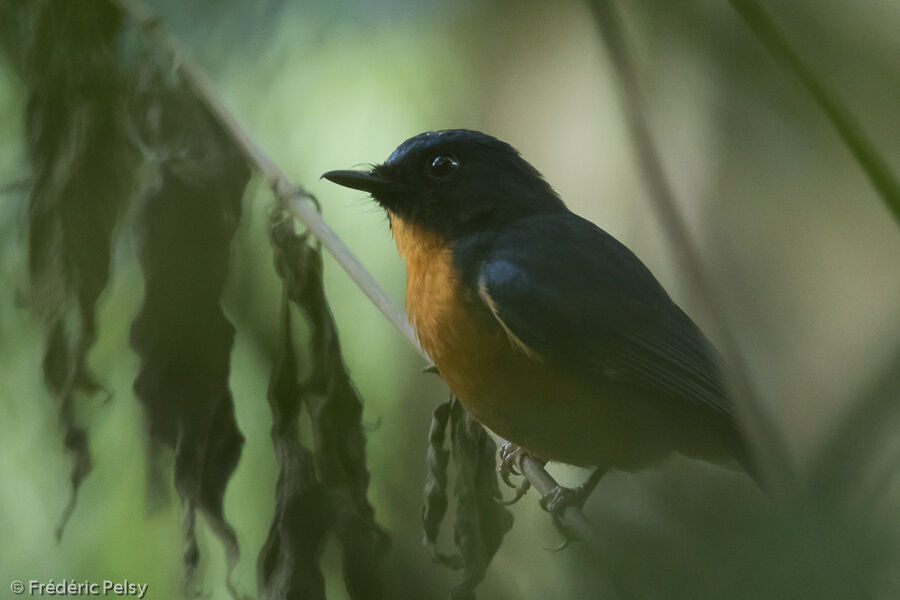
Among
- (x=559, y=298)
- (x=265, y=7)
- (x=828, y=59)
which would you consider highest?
(x=265, y=7)

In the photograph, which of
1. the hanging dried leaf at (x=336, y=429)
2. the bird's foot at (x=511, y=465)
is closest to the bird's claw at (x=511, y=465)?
the bird's foot at (x=511, y=465)

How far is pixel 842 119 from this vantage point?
116cm

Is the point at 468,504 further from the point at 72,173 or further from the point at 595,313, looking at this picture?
the point at 72,173

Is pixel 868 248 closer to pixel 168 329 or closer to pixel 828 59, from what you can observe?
pixel 828 59

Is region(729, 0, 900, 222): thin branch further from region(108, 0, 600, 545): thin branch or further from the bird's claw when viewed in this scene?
the bird's claw

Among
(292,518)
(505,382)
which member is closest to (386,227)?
(505,382)

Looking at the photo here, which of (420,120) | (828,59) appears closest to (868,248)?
(828,59)

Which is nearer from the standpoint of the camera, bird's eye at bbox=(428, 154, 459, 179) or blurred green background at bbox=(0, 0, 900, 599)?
blurred green background at bbox=(0, 0, 900, 599)

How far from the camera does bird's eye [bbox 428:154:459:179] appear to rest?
118 inches

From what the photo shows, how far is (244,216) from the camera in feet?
7.43

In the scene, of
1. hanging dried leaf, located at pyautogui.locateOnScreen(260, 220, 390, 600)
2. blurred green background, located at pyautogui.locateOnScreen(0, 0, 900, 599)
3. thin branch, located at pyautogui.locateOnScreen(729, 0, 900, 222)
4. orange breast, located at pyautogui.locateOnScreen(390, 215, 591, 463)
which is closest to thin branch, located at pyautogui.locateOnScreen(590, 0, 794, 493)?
blurred green background, located at pyautogui.locateOnScreen(0, 0, 900, 599)

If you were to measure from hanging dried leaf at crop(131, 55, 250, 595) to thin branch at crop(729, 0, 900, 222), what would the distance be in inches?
49.9

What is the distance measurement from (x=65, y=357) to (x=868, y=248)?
2.15m

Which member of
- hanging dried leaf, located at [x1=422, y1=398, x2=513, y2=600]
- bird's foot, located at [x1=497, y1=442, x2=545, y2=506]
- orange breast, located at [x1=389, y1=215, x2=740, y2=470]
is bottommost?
bird's foot, located at [x1=497, y1=442, x2=545, y2=506]
